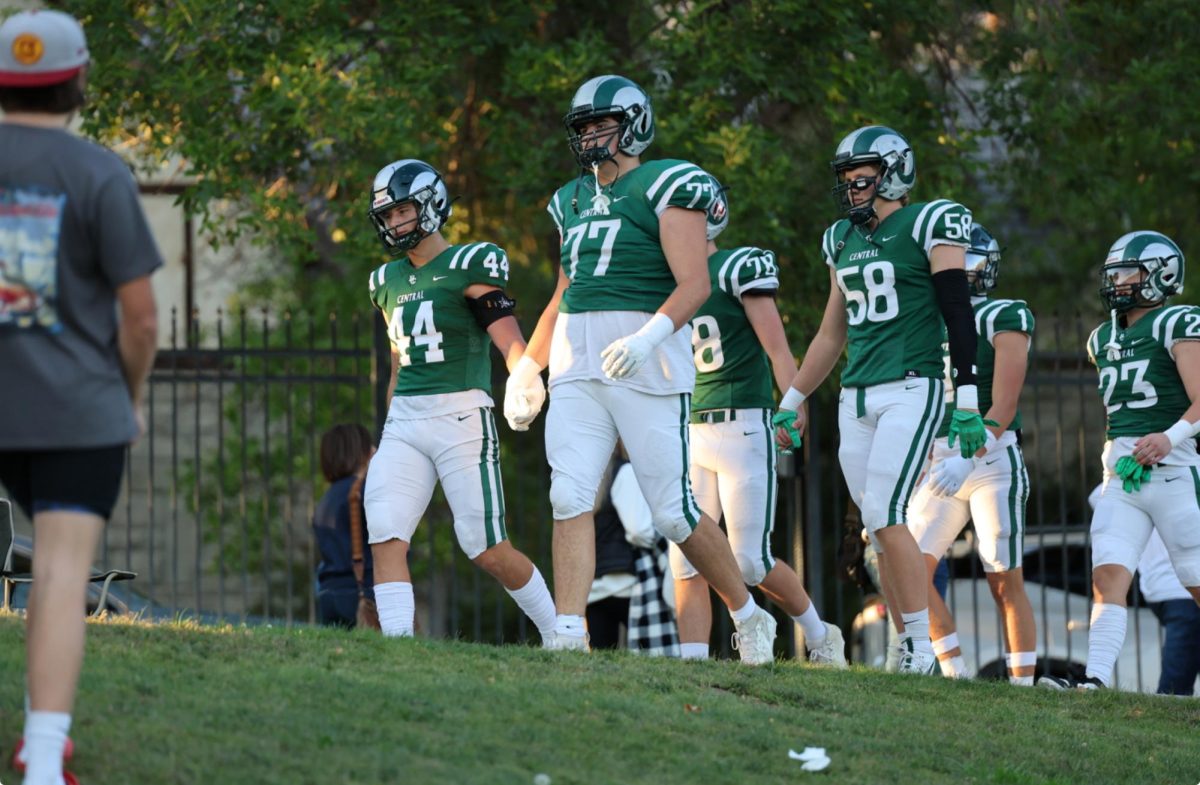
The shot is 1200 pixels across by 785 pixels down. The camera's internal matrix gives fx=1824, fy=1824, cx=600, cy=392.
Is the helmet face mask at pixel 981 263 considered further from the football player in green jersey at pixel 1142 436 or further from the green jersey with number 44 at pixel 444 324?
the green jersey with number 44 at pixel 444 324

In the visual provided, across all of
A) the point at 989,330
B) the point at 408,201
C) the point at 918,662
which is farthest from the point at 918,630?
the point at 408,201

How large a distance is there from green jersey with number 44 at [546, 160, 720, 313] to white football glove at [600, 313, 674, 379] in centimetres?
31

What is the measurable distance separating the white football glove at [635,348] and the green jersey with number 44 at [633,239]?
1.03 ft

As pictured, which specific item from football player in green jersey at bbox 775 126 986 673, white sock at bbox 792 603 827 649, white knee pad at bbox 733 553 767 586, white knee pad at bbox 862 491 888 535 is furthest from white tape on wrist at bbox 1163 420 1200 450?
white knee pad at bbox 733 553 767 586

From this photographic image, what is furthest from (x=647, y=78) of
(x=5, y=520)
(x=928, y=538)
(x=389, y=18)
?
(x=5, y=520)

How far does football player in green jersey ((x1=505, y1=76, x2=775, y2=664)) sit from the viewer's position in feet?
24.1

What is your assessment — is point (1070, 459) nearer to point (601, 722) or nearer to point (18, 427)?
point (601, 722)

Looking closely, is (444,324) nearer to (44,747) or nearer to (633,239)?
(633,239)

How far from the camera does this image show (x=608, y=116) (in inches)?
296

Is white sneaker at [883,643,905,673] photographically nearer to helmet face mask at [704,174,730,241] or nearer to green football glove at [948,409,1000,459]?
green football glove at [948,409,1000,459]

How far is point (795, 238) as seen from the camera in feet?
42.8

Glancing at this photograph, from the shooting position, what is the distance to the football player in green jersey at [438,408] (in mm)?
7777

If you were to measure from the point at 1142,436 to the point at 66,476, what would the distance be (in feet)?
18.0

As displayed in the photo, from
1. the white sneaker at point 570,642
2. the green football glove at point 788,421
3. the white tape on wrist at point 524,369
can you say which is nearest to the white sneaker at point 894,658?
the green football glove at point 788,421
